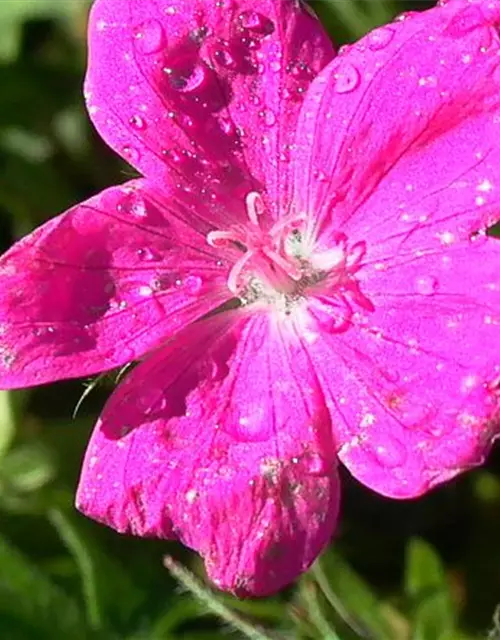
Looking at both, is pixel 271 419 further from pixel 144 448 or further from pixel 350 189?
pixel 350 189

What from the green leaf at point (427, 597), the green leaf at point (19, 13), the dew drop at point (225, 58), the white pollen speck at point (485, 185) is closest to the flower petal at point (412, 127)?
the white pollen speck at point (485, 185)

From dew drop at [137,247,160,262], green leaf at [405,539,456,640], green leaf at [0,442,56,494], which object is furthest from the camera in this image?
green leaf at [0,442,56,494]

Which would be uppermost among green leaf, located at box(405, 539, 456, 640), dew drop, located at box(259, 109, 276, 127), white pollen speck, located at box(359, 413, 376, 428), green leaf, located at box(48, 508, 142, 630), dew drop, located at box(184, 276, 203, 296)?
dew drop, located at box(259, 109, 276, 127)

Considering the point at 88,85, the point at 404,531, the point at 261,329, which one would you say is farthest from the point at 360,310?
the point at 404,531

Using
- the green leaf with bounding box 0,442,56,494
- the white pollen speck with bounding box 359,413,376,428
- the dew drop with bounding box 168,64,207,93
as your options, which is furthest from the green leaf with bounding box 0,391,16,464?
the white pollen speck with bounding box 359,413,376,428

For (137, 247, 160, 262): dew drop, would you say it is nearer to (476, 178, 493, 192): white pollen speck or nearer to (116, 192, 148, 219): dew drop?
(116, 192, 148, 219): dew drop

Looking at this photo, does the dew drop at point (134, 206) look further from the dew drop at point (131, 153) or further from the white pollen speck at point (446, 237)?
the white pollen speck at point (446, 237)

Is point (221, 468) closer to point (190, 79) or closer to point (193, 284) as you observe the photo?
point (193, 284)

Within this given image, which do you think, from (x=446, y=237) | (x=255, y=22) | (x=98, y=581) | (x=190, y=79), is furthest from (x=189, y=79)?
(x=98, y=581)

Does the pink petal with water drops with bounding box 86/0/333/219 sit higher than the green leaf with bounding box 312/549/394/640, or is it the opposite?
the pink petal with water drops with bounding box 86/0/333/219
